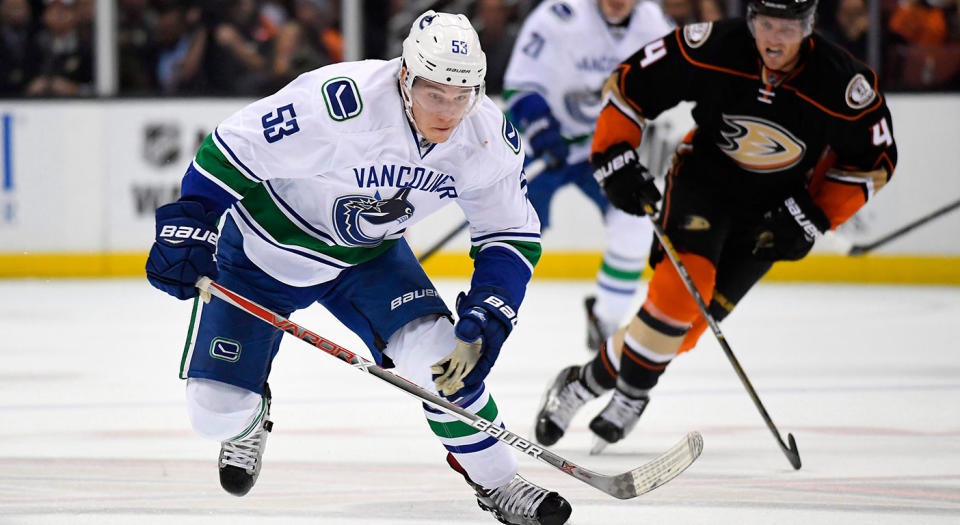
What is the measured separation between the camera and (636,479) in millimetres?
2893

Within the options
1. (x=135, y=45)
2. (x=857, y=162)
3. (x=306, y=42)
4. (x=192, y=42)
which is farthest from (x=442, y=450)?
(x=135, y=45)

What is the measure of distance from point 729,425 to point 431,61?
5.73ft

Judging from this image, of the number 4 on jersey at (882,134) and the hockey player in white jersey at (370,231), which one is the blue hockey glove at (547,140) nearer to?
the number 4 on jersey at (882,134)

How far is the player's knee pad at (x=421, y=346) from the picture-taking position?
2.75 metres

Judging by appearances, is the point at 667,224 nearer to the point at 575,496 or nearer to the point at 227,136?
the point at 575,496

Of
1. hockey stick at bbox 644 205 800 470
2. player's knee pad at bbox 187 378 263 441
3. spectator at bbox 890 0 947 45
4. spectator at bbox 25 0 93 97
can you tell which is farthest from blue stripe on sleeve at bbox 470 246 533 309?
spectator at bbox 25 0 93 97

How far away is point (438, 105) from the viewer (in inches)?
103

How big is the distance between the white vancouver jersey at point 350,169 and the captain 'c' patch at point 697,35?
0.85m

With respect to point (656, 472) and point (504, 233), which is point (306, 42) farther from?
point (656, 472)

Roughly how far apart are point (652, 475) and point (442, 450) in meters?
0.75

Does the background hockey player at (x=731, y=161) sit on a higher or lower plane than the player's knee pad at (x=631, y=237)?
higher

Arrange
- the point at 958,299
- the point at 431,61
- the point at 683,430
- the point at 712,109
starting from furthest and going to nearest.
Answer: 1. the point at 958,299
2. the point at 683,430
3. the point at 712,109
4. the point at 431,61

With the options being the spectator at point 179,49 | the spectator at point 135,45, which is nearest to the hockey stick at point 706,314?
the spectator at point 179,49

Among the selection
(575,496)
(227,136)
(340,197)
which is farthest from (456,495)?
(227,136)
